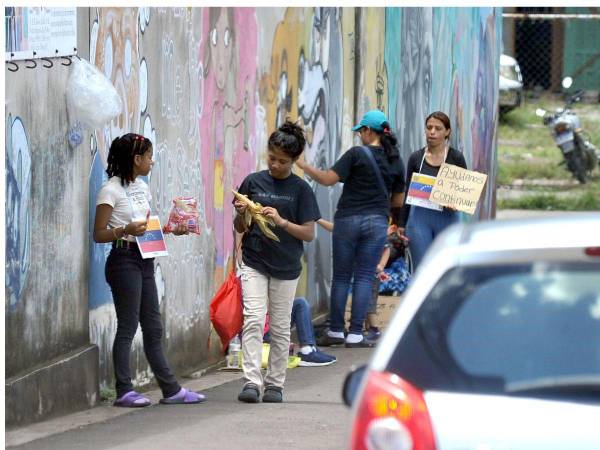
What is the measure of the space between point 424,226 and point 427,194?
0.89 ft

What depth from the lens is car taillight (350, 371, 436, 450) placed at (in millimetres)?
4027

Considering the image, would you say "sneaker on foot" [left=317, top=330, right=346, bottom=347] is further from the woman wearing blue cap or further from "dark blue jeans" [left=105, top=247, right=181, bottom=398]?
"dark blue jeans" [left=105, top=247, right=181, bottom=398]

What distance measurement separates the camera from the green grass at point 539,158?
23188 millimetres

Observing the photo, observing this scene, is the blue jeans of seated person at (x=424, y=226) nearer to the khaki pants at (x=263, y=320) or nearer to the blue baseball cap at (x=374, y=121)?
the blue baseball cap at (x=374, y=121)

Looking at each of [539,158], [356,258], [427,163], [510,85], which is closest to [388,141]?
[427,163]

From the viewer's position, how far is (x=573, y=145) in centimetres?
2481

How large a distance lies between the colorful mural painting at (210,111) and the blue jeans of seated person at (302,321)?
60 centimetres

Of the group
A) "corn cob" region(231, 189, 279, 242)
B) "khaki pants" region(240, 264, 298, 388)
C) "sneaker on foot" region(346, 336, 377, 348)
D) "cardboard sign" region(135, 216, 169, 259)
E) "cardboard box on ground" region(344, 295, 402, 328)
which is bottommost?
"sneaker on foot" region(346, 336, 377, 348)

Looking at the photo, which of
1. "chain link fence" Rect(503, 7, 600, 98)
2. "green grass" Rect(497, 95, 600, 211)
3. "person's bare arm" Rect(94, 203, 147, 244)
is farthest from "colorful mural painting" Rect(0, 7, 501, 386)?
"chain link fence" Rect(503, 7, 600, 98)

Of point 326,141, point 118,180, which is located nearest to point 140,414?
point 118,180

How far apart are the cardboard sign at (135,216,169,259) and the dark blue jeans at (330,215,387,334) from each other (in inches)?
133

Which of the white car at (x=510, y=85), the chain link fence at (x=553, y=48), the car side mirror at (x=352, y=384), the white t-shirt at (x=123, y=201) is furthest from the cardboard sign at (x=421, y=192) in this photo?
the chain link fence at (x=553, y=48)

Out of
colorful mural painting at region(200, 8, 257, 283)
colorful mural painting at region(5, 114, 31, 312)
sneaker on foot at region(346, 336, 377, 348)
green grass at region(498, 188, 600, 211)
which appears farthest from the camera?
green grass at region(498, 188, 600, 211)

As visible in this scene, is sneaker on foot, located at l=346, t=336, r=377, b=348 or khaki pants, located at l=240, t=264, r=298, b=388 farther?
sneaker on foot, located at l=346, t=336, r=377, b=348
